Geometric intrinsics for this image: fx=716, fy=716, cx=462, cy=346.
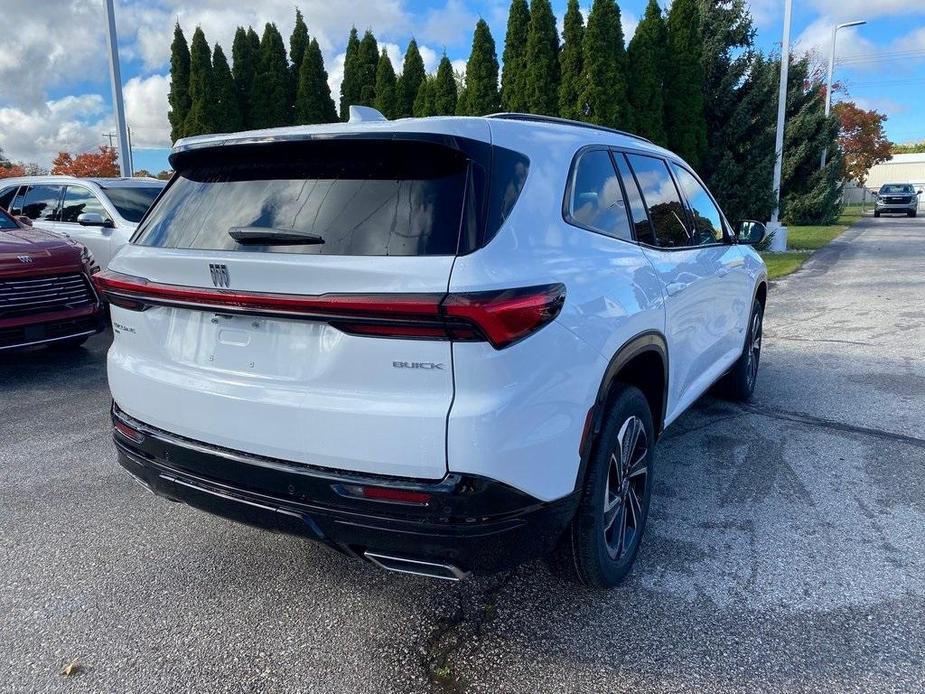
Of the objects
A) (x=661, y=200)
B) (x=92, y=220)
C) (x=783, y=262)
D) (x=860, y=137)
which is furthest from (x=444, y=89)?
(x=860, y=137)

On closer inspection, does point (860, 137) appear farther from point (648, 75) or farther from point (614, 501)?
point (614, 501)

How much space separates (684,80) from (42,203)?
46.1 feet

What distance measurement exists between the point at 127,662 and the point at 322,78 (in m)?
20.9

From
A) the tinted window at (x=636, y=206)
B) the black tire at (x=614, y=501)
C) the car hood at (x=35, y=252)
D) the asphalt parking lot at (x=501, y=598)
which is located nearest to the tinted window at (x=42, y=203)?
the car hood at (x=35, y=252)

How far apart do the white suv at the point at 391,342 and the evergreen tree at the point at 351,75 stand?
20.0 m

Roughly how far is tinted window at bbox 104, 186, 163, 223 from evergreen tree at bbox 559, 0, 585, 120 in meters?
10.4

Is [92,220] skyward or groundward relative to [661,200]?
groundward

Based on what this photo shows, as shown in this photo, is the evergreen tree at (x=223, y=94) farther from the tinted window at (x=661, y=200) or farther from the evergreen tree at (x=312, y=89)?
the tinted window at (x=661, y=200)

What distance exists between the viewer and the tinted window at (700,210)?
13.8 ft

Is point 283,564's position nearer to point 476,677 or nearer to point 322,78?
point 476,677

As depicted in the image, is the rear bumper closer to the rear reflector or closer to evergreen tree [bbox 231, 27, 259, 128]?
the rear reflector

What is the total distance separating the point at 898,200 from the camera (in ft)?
120

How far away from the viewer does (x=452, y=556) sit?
225 centimetres

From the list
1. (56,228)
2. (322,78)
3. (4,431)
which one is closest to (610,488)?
(4,431)
